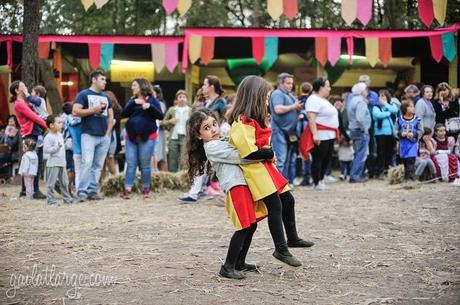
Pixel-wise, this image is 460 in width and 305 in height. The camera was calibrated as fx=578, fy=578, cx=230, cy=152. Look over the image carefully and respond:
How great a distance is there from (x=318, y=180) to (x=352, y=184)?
1157 mm

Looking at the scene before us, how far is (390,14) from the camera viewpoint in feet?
61.2

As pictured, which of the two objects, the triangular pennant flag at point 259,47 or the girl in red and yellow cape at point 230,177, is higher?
the triangular pennant flag at point 259,47

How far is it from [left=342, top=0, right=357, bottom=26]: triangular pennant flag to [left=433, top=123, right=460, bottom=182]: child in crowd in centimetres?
243

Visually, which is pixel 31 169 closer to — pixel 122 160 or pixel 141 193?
pixel 141 193

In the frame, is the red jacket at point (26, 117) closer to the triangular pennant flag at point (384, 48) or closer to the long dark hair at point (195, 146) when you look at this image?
the long dark hair at point (195, 146)

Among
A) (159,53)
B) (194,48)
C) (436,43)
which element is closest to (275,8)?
(194,48)

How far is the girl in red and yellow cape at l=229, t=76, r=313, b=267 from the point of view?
3.79m

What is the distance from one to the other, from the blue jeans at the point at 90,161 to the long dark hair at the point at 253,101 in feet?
13.7

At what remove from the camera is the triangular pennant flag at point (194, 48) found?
1273cm

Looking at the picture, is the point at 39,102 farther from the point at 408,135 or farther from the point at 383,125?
the point at 383,125

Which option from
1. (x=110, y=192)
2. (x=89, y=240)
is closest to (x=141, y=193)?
(x=110, y=192)

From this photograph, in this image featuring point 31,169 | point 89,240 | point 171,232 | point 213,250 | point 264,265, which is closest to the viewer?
point 264,265

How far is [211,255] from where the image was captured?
451 centimetres

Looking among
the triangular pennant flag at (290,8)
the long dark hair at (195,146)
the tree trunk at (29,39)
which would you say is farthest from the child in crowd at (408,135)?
the tree trunk at (29,39)
